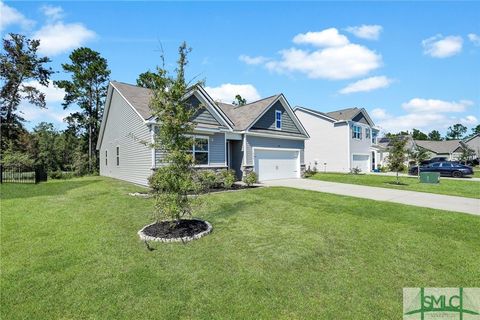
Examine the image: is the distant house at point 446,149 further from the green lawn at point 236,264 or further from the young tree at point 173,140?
the young tree at point 173,140

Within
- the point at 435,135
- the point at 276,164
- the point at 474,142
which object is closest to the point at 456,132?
the point at 435,135

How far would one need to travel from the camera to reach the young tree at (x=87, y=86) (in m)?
32.1

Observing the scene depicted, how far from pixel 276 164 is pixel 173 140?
1413 centimetres

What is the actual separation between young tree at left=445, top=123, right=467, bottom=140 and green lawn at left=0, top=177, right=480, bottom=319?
124m

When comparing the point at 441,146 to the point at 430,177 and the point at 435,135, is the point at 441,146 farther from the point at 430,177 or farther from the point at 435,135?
the point at 435,135

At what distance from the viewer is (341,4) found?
423 inches

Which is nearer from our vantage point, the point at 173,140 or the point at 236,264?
the point at 236,264

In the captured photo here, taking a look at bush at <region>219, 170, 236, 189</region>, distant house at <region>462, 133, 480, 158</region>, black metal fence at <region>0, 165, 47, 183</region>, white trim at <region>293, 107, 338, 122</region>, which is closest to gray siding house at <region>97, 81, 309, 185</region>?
bush at <region>219, 170, 236, 189</region>

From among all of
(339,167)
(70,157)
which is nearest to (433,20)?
(339,167)

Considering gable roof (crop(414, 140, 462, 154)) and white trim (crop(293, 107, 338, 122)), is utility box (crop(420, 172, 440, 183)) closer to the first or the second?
white trim (crop(293, 107, 338, 122))

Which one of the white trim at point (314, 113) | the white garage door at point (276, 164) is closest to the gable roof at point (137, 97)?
the white garage door at point (276, 164)

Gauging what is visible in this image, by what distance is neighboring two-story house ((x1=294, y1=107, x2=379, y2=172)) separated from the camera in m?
28.3

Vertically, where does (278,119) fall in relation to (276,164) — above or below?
above

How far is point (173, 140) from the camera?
6.53 metres
